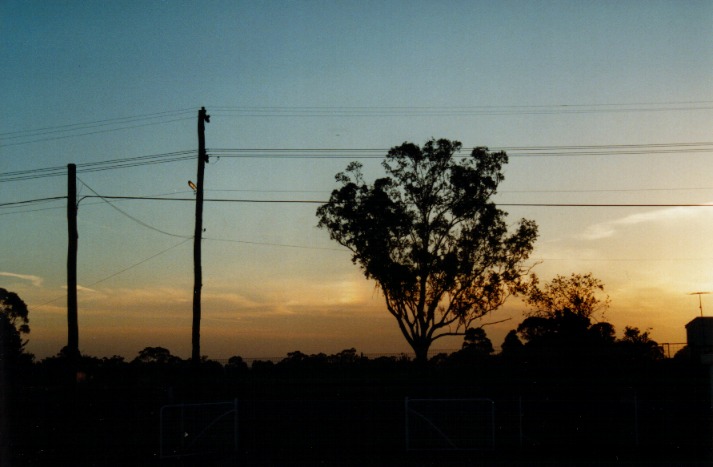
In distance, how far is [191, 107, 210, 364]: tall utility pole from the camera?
26438 mm

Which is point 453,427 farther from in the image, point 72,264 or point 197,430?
point 72,264

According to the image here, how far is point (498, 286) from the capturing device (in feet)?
132

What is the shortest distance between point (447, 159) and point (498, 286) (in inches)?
295

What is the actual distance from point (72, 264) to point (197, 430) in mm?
7741

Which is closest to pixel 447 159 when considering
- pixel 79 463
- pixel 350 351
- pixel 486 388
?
pixel 350 351

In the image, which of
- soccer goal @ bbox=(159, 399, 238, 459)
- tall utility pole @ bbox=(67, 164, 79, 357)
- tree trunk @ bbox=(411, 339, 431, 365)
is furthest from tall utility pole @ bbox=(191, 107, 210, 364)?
tree trunk @ bbox=(411, 339, 431, 365)

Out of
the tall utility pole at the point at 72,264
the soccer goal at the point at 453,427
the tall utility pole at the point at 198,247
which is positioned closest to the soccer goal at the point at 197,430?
the soccer goal at the point at 453,427

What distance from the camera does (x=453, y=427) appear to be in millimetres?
18547

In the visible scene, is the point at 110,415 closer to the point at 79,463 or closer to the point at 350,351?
the point at 79,463

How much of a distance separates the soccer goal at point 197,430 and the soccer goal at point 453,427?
461 cm

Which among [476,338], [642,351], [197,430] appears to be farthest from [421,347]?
[197,430]

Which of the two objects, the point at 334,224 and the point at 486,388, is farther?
the point at 334,224

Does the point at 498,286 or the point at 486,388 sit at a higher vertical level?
the point at 498,286

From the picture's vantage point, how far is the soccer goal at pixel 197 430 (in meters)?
17.6
